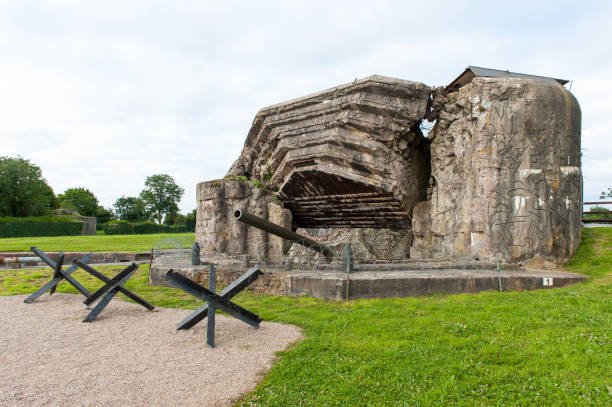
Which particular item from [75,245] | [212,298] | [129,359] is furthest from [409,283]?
[75,245]

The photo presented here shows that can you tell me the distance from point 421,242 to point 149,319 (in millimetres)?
7346

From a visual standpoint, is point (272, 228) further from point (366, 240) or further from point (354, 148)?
point (366, 240)

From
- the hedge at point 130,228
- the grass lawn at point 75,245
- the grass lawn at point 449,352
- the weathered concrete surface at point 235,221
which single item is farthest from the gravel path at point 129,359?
the hedge at point 130,228

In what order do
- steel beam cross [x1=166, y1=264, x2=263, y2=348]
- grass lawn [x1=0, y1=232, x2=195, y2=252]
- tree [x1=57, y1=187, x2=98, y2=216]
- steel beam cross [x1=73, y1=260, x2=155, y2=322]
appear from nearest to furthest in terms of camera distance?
1. steel beam cross [x1=166, y1=264, x2=263, y2=348]
2. steel beam cross [x1=73, y1=260, x2=155, y2=322]
3. grass lawn [x1=0, y1=232, x2=195, y2=252]
4. tree [x1=57, y1=187, x2=98, y2=216]

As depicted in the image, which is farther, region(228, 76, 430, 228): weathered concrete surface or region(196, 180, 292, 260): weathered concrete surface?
region(196, 180, 292, 260): weathered concrete surface

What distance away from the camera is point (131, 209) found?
68.3m

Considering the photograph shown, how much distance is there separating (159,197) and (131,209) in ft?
22.1

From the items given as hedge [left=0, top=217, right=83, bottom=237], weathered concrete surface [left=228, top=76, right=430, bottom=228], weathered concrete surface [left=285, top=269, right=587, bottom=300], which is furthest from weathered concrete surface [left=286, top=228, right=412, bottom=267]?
hedge [left=0, top=217, right=83, bottom=237]

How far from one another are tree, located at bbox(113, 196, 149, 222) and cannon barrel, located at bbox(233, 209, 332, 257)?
61.3 metres

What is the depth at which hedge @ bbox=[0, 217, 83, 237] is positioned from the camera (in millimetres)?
26072

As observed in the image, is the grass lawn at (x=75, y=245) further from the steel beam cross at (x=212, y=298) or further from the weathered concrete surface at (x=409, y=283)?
the steel beam cross at (x=212, y=298)

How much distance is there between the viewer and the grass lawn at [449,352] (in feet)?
9.93

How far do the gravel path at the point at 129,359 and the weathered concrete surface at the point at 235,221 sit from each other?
5009 millimetres

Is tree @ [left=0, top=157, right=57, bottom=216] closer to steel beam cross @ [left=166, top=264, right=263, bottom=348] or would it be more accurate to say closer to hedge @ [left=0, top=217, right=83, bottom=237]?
hedge @ [left=0, top=217, right=83, bottom=237]
